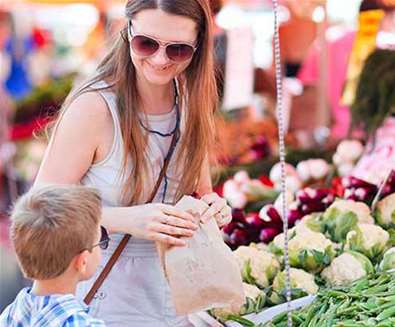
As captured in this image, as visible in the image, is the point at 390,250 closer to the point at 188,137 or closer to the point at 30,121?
the point at 188,137

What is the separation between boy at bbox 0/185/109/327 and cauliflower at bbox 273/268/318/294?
2.77 ft

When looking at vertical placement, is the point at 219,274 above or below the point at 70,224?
below

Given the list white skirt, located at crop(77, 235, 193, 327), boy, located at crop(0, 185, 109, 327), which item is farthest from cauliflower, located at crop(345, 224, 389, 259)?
boy, located at crop(0, 185, 109, 327)

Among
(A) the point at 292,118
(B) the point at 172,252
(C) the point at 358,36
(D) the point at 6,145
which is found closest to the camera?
(B) the point at 172,252

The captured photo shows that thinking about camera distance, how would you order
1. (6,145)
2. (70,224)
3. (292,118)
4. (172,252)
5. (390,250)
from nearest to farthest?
(70,224)
(172,252)
(390,250)
(292,118)
(6,145)

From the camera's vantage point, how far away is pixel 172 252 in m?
2.13

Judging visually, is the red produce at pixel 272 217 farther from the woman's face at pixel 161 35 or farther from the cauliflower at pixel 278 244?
the woman's face at pixel 161 35

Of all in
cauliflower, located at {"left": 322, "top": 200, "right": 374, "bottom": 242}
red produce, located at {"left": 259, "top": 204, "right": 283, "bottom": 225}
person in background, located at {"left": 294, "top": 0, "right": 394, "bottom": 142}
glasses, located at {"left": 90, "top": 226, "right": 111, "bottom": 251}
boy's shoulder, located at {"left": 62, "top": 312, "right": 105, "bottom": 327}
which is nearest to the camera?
boy's shoulder, located at {"left": 62, "top": 312, "right": 105, "bottom": 327}

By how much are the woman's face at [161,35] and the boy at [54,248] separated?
0.47 metres

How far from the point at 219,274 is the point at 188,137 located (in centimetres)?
44

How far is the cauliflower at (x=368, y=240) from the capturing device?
2750mm

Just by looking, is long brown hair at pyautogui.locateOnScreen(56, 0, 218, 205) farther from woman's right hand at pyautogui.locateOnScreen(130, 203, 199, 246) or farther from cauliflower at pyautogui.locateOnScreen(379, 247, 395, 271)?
cauliflower at pyautogui.locateOnScreen(379, 247, 395, 271)

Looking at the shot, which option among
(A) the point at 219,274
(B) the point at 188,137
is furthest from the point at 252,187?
(A) the point at 219,274

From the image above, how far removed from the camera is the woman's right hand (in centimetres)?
212
